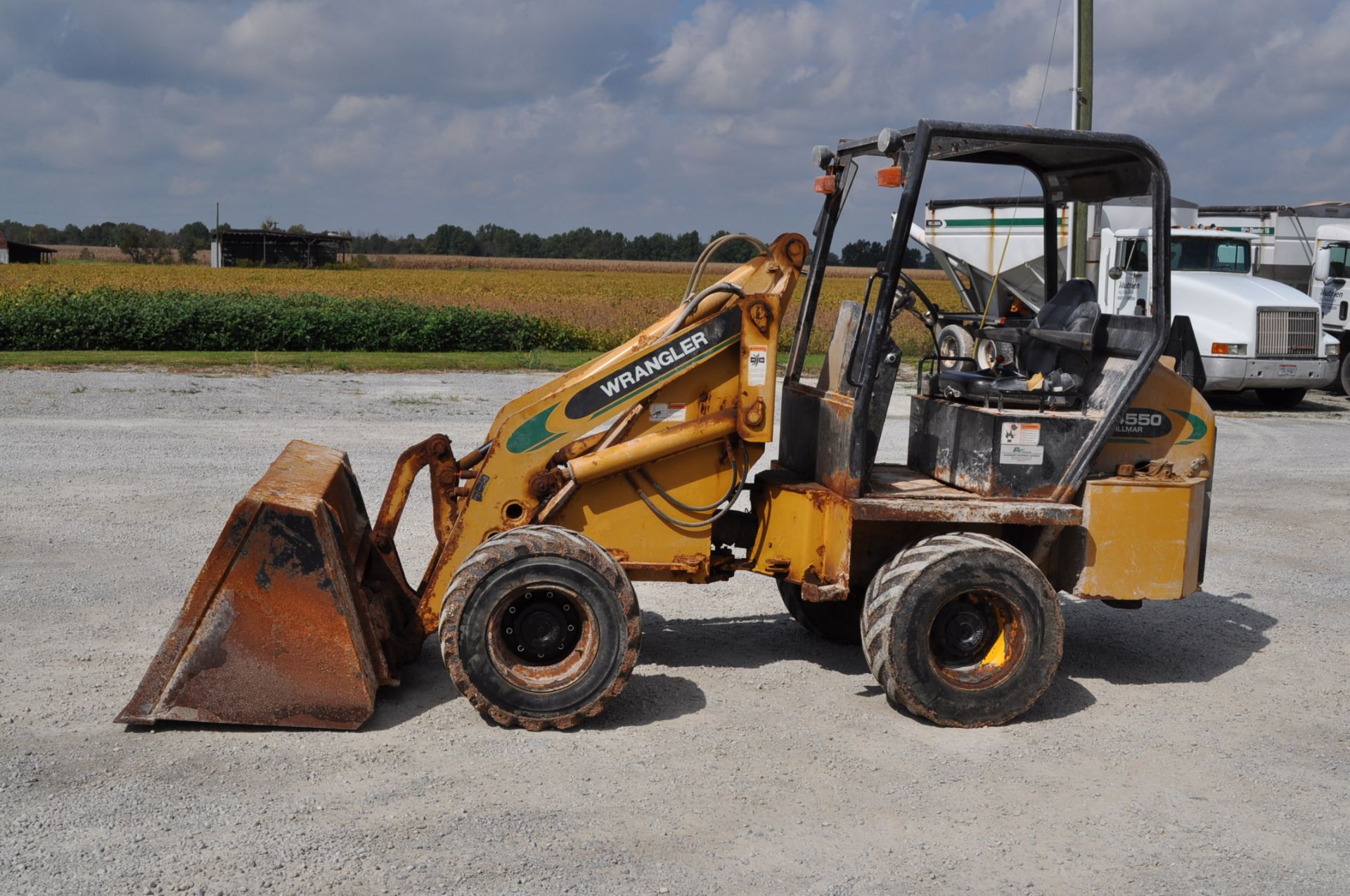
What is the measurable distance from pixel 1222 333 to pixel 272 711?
1732 cm

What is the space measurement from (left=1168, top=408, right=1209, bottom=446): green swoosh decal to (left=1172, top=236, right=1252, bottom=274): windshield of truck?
608 inches

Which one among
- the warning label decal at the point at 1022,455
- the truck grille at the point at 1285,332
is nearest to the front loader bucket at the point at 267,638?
the warning label decal at the point at 1022,455

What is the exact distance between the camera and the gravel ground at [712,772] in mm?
4324

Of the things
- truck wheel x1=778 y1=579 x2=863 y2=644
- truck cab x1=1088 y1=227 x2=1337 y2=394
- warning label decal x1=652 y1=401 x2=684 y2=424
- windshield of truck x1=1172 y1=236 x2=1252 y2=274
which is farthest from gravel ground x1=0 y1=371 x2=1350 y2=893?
windshield of truck x1=1172 y1=236 x2=1252 y2=274

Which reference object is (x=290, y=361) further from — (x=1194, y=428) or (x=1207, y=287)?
(x=1194, y=428)

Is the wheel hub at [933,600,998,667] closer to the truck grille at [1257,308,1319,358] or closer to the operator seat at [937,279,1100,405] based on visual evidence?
the operator seat at [937,279,1100,405]

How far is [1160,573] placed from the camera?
6.14 metres

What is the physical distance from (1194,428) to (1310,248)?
20042mm

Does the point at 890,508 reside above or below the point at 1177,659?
above

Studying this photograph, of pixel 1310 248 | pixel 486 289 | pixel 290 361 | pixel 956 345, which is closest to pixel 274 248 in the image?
pixel 486 289

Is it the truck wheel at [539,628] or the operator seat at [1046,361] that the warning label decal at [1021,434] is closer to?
the operator seat at [1046,361]

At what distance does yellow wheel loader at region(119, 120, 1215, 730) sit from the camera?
5.35 meters

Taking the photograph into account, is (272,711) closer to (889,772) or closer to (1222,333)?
(889,772)

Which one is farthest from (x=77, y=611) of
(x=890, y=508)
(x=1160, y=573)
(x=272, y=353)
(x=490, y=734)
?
(x=272, y=353)
